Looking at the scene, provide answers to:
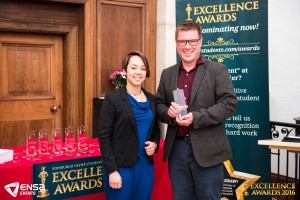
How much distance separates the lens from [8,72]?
3914mm

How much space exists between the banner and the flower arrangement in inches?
65.3

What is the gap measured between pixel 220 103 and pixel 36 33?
2.83 m

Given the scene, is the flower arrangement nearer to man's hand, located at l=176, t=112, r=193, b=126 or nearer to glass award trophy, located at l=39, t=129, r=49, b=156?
glass award trophy, located at l=39, t=129, r=49, b=156

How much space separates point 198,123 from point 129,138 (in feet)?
1.47

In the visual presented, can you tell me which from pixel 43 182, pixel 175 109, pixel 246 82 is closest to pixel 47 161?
pixel 43 182

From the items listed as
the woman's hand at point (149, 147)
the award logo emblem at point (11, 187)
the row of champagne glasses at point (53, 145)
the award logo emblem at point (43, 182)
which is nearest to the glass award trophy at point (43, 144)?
the row of champagne glasses at point (53, 145)

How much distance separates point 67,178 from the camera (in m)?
2.45

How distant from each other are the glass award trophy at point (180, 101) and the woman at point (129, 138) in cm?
30

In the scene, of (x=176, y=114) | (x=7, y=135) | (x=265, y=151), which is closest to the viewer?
(x=176, y=114)

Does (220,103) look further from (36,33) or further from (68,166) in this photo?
(36,33)

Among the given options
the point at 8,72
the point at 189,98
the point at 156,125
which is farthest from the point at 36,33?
the point at 189,98

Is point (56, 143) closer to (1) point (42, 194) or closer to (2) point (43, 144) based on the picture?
(2) point (43, 144)

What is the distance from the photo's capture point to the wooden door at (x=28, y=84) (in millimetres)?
3896

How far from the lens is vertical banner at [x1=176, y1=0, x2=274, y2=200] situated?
11.3 feet
